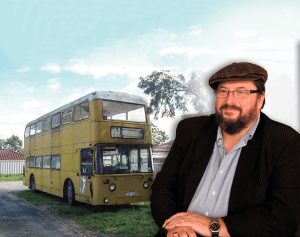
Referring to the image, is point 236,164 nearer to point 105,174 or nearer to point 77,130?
point 105,174

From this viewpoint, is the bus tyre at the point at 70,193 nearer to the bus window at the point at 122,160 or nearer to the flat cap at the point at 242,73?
the bus window at the point at 122,160

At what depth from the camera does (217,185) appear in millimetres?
1978

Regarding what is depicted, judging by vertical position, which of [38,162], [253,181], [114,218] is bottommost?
[114,218]

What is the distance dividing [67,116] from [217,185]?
12642mm

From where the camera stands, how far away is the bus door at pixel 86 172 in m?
12.0

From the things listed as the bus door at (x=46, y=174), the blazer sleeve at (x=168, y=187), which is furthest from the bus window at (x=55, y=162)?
the blazer sleeve at (x=168, y=187)

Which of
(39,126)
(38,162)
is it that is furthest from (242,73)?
(38,162)

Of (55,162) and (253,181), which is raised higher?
(55,162)

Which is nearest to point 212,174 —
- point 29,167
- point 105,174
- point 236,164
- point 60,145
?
point 236,164

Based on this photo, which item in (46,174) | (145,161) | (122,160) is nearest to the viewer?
(122,160)

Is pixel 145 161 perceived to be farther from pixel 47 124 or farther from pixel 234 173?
pixel 234 173

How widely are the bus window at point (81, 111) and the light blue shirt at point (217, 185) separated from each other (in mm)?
10570

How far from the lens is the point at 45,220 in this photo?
1121cm

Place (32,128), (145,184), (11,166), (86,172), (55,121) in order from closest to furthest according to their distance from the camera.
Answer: (86,172)
(145,184)
(55,121)
(32,128)
(11,166)
